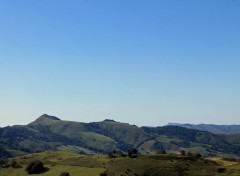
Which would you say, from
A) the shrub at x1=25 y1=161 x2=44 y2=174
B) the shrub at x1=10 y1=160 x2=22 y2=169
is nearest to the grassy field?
the shrub at x1=25 y1=161 x2=44 y2=174

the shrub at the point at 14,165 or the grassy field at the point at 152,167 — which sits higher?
the grassy field at the point at 152,167

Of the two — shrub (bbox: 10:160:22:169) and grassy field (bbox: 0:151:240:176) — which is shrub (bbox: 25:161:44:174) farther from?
shrub (bbox: 10:160:22:169)

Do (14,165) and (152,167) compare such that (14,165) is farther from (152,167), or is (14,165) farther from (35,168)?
(152,167)

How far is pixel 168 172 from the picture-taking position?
433 ft

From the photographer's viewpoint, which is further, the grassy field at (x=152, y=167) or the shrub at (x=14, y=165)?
the shrub at (x=14, y=165)

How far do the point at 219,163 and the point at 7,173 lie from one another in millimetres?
154142

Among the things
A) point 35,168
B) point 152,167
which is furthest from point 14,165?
point 152,167

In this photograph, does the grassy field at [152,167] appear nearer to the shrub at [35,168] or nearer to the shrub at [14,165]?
the shrub at [35,168]

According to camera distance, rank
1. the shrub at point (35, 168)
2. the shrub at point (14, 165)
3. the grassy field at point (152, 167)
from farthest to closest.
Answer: the shrub at point (14, 165) < the shrub at point (35, 168) < the grassy field at point (152, 167)

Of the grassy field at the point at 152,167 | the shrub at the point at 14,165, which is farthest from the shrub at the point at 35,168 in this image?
the shrub at the point at 14,165

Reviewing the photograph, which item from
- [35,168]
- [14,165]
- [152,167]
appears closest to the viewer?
[152,167]

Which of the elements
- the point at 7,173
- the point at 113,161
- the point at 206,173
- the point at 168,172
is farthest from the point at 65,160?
the point at 206,173

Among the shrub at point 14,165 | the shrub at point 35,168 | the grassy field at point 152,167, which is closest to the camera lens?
the grassy field at point 152,167

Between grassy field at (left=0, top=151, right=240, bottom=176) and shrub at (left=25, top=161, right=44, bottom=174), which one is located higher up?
grassy field at (left=0, top=151, right=240, bottom=176)
